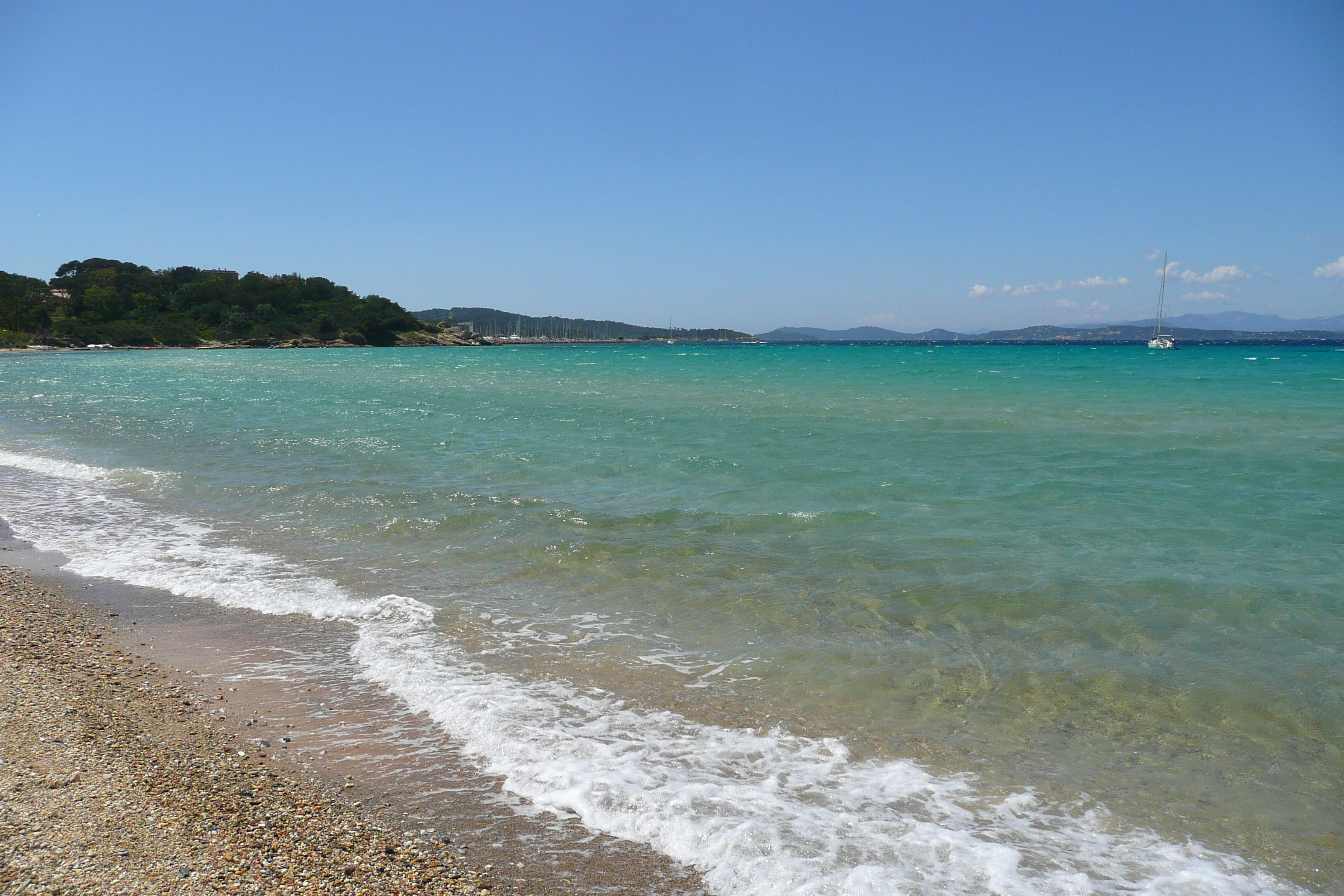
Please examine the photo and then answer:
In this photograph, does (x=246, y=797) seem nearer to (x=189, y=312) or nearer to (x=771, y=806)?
(x=771, y=806)

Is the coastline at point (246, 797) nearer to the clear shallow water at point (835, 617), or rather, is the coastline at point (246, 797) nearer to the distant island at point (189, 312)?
the clear shallow water at point (835, 617)

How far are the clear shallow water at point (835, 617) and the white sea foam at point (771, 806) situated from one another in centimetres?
2

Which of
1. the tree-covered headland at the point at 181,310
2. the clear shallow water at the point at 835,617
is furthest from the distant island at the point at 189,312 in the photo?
the clear shallow water at the point at 835,617

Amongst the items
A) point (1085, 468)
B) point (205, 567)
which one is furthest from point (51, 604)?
point (1085, 468)

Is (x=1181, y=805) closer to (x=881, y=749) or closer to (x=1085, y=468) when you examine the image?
(x=881, y=749)

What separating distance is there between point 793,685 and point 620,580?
102 inches

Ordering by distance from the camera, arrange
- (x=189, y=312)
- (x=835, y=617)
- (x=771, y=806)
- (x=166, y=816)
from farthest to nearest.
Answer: (x=189, y=312), (x=835, y=617), (x=771, y=806), (x=166, y=816)

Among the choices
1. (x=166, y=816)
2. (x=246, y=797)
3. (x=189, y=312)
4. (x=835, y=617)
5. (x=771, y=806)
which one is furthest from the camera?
(x=189, y=312)

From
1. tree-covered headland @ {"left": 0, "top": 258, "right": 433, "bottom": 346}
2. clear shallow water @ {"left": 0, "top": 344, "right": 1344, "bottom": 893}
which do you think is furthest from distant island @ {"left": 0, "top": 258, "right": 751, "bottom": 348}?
clear shallow water @ {"left": 0, "top": 344, "right": 1344, "bottom": 893}

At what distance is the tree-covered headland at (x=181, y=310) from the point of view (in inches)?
4045

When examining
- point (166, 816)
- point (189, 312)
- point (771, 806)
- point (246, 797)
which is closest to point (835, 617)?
point (771, 806)

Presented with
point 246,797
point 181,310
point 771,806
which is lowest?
point 771,806

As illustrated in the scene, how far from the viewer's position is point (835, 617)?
6.33 m

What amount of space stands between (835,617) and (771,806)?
2.79 metres
